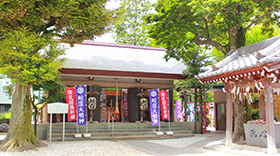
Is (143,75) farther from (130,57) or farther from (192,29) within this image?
(192,29)

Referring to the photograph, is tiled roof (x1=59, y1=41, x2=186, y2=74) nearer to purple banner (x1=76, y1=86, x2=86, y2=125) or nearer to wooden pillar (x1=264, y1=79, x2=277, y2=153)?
purple banner (x1=76, y1=86, x2=86, y2=125)

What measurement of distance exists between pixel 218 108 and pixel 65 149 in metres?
11.8

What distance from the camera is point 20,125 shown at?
30.2ft

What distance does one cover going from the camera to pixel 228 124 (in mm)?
9320

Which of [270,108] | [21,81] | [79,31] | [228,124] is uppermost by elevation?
[79,31]

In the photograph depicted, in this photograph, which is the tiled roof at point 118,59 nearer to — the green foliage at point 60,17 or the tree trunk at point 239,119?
Answer: the green foliage at point 60,17

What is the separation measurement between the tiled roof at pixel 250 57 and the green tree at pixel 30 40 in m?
4.66

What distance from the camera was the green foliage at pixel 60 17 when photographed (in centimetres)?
821

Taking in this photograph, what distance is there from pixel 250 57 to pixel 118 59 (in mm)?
8568

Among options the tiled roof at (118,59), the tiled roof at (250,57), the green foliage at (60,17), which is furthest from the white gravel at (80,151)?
the tiled roof at (118,59)

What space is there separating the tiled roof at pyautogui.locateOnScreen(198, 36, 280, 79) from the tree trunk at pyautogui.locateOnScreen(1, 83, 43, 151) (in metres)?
6.61

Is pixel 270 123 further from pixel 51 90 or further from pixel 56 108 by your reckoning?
pixel 51 90

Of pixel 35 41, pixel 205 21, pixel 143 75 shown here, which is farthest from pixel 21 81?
pixel 205 21

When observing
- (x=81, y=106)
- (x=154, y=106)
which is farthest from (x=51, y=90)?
(x=154, y=106)
